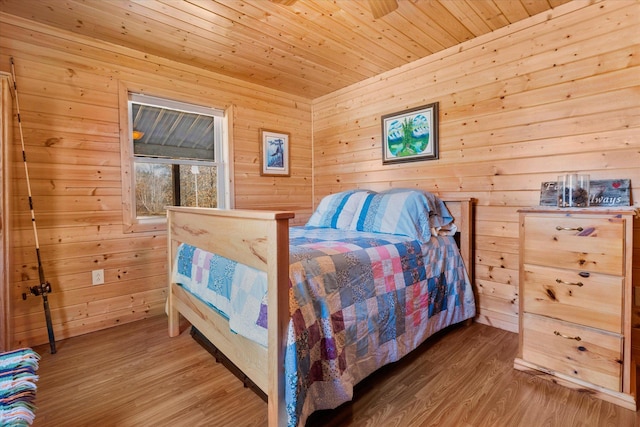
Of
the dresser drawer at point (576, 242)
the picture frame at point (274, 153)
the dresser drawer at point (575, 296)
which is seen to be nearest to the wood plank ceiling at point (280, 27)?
the picture frame at point (274, 153)

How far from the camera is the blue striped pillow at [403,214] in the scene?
2.07 metres

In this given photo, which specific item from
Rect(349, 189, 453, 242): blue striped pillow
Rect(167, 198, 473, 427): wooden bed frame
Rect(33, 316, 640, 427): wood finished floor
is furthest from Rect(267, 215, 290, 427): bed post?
Rect(349, 189, 453, 242): blue striped pillow

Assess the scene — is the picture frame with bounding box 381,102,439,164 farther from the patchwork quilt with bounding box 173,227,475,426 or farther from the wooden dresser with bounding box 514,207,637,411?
the wooden dresser with bounding box 514,207,637,411

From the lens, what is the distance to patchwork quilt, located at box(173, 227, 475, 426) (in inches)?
48.3

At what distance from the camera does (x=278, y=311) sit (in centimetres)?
113

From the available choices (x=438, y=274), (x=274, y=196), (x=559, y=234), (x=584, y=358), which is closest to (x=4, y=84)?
(x=274, y=196)

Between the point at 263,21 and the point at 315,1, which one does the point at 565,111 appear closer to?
the point at 315,1

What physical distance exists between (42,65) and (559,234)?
11.1 feet

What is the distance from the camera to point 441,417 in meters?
1.39

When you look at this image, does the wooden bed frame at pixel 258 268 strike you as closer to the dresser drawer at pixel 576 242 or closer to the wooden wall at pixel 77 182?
the wooden wall at pixel 77 182

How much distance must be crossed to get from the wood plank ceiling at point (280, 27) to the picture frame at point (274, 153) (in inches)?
27.3

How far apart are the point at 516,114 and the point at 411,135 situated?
0.82 m

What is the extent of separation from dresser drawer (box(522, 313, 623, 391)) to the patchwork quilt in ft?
1.69

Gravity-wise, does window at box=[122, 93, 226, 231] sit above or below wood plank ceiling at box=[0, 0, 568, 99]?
below
